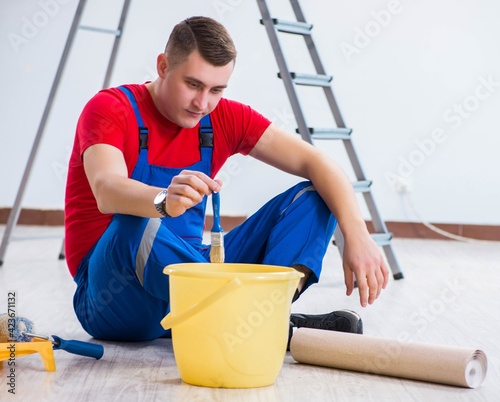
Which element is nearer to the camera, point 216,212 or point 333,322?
point 216,212

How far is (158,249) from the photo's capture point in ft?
6.18

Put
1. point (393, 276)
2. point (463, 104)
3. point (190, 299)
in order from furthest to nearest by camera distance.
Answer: point (463, 104) < point (393, 276) < point (190, 299)

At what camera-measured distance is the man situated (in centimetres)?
189

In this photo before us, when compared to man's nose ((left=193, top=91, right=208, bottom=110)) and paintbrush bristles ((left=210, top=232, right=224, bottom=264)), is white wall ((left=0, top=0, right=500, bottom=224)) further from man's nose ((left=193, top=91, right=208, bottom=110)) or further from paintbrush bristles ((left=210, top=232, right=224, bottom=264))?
paintbrush bristles ((left=210, top=232, right=224, bottom=264))

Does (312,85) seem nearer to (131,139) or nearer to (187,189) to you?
(131,139)

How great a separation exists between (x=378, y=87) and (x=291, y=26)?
2.29 metres

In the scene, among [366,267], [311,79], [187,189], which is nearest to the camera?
[187,189]

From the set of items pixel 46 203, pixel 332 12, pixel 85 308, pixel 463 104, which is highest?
pixel 332 12

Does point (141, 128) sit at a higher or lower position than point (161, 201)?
higher

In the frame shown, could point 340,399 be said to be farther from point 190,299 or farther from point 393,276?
point 393,276

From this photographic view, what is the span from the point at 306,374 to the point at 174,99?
0.76 metres

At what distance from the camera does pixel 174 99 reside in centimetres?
202

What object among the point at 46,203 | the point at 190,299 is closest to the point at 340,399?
the point at 190,299

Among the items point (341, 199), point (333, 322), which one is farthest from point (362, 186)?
point (341, 199)
